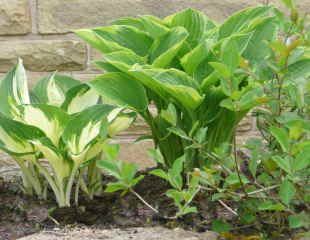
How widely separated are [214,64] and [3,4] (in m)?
1.53

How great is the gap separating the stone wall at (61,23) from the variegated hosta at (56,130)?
90 cm

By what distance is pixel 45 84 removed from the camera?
62.4 inches

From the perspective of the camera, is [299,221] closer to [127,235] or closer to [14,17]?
[127,235]

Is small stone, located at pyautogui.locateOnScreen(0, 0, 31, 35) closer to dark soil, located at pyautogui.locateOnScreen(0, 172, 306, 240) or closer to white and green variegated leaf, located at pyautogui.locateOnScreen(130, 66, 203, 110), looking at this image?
dark soil, located at pyautogui.locateOnScreen(0, 172, 306, 240)

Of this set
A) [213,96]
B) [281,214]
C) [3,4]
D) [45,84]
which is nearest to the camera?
[281,214]

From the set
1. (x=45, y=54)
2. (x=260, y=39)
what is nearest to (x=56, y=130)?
(x=260, y=39)

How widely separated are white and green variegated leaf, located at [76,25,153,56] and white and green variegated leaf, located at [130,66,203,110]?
0.18 meters

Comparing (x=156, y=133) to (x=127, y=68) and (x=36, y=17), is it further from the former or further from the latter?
(x=36, y=17)

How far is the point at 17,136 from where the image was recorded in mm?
1350

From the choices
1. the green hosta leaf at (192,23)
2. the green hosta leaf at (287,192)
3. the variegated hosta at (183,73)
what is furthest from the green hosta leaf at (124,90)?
the green hosta leaf at (287,192)

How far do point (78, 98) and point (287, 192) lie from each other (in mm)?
632

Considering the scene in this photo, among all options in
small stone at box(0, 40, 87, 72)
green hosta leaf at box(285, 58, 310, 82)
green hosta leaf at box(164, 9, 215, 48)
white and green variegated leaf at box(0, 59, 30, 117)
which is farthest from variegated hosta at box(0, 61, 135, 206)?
small stone at box(0, 40, 87, 72)

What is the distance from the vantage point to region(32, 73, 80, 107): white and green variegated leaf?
1557 mm

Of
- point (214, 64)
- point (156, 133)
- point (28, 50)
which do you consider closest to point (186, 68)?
point (156, 133)
